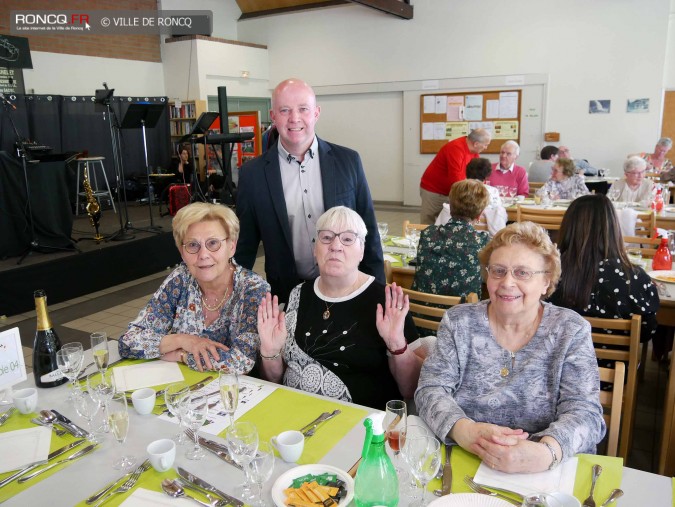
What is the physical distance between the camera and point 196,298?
238 centimetres

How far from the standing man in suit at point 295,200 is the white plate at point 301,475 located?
147 cm

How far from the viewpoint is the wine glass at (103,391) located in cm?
165

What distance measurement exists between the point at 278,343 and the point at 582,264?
152 centimetres

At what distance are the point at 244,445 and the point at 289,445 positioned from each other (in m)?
0.15

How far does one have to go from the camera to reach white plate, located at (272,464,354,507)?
1.32 m

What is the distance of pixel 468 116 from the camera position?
10.2 metres

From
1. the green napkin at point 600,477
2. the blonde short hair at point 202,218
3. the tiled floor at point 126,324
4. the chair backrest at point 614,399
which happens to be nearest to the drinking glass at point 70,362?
the blonde short hair at point 202,218

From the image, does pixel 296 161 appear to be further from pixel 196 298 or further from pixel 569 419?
pixel 569 419

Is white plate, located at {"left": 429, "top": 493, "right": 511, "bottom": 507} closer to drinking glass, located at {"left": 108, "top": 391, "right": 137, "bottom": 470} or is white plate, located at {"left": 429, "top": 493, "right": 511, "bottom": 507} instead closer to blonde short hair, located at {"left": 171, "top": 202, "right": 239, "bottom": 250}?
drinking glass, located at {"left": 108, "top": 391, "right": 137, "bottom": 470}

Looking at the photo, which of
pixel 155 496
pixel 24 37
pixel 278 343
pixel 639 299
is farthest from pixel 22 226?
pixel 639 299

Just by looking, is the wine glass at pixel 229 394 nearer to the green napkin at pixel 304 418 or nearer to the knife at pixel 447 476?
the green napkin at pixel 304 418

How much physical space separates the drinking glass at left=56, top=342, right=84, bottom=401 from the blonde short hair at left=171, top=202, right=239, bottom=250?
63cm

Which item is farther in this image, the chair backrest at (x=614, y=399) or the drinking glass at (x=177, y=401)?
the chair backrest at (x=614, y=399)

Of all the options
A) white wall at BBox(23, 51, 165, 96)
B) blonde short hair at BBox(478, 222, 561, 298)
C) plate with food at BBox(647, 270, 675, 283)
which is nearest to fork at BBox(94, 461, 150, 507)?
blonde short hair at BBox(478, 222, 561, 298)
